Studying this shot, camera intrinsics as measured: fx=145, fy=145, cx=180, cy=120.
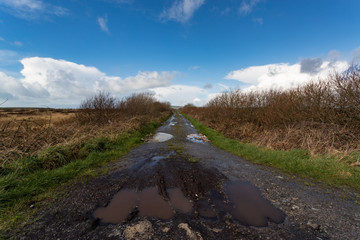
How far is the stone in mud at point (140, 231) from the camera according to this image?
2506 mm

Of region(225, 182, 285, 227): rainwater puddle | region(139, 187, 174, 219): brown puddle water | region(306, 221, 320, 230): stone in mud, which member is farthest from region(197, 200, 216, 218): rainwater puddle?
region(306, 221, 320, 230): stone in mud

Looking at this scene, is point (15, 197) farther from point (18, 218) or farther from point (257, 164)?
point (257, 164)

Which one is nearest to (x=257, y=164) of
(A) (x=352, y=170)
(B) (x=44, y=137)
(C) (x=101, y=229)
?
(A) (x=352, y=170)

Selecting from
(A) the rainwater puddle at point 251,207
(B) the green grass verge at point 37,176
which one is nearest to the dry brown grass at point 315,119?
(A) the rainwater puddle at point 251,207

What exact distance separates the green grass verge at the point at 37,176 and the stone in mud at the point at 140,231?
2.15m

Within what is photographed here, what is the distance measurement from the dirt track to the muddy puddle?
0.02 m

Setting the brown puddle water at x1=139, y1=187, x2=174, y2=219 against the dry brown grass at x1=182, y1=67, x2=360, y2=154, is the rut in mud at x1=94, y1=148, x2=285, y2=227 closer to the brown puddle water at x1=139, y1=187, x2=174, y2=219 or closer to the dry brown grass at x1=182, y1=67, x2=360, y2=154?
the brown puddle water at x1=139, y1=187, x2=174, y2=219

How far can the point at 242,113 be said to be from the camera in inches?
616

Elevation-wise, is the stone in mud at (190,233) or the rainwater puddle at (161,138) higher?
the stone in mud at (190,233)

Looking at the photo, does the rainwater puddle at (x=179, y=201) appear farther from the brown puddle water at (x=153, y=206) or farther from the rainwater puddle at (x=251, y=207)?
the rainwater puddle at (x=251, y=207)

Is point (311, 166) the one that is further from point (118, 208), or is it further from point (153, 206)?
point (118, 208)

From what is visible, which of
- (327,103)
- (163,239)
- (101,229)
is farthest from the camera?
(327,103)

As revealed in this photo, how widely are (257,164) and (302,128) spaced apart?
4.91m

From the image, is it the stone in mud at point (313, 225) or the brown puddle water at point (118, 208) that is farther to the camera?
the brown puddle water at point (118, 208)
